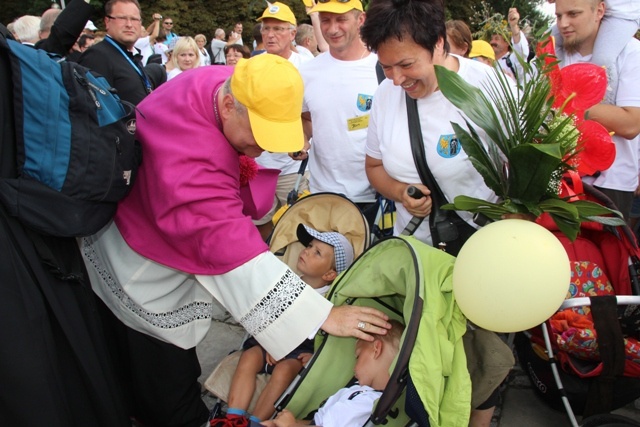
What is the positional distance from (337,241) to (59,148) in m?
1.49

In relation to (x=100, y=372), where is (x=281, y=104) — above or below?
above

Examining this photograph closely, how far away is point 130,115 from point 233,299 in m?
0.77

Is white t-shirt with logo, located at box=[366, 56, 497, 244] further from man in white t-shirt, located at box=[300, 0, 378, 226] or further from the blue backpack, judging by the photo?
the blue backpack

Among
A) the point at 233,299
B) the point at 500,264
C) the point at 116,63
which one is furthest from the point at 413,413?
the point at 116,63

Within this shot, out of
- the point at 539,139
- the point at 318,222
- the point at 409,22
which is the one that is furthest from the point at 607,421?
the point at 409,22

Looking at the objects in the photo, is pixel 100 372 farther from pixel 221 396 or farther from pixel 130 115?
pixel 130 115

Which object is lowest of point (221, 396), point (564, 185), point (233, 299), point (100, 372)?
point (221, 396)

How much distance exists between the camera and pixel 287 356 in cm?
254

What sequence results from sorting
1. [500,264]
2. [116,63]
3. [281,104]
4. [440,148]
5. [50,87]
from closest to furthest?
1. [500,264]
2. [50,87]
3. [281,104]
4. [440,148]
5. [116,63]

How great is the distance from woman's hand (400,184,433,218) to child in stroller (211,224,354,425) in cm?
59

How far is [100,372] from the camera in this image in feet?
6.50

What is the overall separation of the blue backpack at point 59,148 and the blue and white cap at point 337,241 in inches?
46.7

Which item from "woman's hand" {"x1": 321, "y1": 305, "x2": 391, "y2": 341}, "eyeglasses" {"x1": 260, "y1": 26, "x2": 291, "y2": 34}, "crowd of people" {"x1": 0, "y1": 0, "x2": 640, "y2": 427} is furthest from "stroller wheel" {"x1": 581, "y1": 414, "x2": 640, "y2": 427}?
"eyeglasses" {"x1": 260, "y1": 26, "x2": 291, "y2": 34}

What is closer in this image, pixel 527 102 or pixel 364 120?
pixel 527 102
